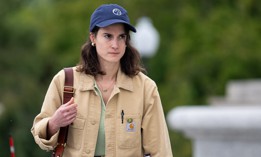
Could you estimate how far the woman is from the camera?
6246 millimetres

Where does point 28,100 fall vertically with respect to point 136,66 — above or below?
below

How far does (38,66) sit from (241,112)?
26.5 m

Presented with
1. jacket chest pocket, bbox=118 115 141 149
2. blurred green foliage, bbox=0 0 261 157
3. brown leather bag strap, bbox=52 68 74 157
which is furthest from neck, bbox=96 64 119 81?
blurred green foliage, bbox=0 0 261 157

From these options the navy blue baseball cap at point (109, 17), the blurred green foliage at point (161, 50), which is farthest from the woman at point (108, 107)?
the blurred green foliage at point (161, 50)

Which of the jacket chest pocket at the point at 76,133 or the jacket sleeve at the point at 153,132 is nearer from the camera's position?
the jacket chest pocket at the point at 76,133

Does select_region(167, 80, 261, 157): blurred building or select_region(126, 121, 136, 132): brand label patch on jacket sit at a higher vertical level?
select_region(126, 121, 136, 132): brand label patch on jacket

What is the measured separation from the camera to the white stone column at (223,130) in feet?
37.2

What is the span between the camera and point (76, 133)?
20.6ft

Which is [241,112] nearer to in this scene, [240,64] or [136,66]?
[136,66]

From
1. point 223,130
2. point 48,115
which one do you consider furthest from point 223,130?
point 48,115

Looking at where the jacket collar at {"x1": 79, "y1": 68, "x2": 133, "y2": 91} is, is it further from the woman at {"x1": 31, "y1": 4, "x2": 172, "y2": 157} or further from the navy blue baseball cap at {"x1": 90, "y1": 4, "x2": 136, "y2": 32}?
the navy blue baseball cap at {"x1": 90, "y1": 4, "x2": 136, "y2": 32}

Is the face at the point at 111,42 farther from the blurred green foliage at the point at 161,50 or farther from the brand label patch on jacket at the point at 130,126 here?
the blurred green foliage at the point at 161,50

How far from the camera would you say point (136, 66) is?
652 centimetres

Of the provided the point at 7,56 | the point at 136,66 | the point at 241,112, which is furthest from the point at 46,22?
the point at 136,66
